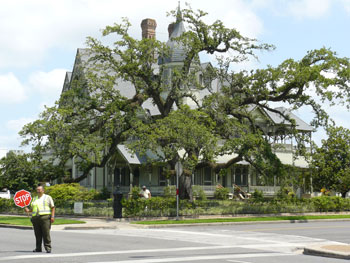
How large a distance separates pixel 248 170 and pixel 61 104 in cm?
2170

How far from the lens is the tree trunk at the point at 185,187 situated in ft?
109

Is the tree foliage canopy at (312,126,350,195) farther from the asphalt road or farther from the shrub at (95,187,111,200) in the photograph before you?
the asphalt road

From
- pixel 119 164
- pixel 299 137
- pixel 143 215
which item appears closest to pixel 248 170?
pixel 119 164

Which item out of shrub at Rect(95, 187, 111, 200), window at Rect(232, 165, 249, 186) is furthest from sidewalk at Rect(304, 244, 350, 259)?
Answer: window at Rect(232, 165, 249, 186)

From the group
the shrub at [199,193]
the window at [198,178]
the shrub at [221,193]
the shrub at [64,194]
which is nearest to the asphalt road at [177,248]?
the shrub at [64,194]

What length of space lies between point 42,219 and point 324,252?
7183 mm

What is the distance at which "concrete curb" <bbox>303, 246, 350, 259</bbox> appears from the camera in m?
13.9

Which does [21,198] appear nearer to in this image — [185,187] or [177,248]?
[177,248]

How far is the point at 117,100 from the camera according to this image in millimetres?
32094

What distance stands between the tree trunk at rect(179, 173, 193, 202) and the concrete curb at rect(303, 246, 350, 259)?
719 inches

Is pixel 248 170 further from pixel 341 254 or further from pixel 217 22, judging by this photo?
pixel 341 254

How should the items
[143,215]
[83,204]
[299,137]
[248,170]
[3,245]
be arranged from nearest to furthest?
1. [3,245]
2. [143,215]
3. [83,204]
4. [299,137]
5. [248,170]

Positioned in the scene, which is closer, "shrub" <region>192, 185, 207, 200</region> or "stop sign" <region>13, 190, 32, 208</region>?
"stop sign" <region>13, 190, 32, 208</region>

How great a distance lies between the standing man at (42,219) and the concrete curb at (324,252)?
22.1ft
